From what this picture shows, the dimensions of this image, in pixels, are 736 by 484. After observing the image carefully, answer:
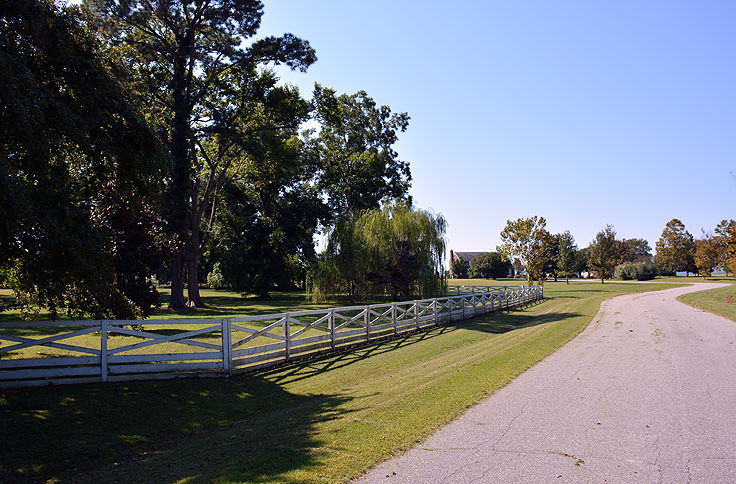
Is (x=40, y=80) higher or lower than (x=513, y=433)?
higher

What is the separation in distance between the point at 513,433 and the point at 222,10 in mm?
27738

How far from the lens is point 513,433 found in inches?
242

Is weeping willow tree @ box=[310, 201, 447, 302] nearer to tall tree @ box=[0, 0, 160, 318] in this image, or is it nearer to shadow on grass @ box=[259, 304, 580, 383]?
shadow on grass @ box=[259, 304, 580, 383]

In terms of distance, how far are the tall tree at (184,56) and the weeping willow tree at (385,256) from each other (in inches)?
372

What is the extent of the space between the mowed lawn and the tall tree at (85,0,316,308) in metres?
17.2

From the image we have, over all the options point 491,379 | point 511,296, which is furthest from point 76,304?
point 511,296

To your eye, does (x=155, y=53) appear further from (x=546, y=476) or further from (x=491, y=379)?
(x=546, y=476)

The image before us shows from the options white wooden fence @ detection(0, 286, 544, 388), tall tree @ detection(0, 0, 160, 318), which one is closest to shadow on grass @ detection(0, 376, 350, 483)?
white wooden fence @ detection(0, 286, 544, 388)

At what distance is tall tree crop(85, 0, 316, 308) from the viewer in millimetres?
26016

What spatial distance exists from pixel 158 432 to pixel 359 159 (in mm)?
38533

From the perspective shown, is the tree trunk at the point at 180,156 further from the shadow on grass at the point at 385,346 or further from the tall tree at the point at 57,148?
the tall tree at the point at 57,148

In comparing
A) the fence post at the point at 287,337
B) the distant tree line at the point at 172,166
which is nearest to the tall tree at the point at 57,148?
the distant tree line at the point at 172,166

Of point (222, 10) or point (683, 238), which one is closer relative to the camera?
point (222, 10)

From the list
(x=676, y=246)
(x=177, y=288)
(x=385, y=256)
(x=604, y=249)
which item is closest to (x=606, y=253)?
(x=604, y=249)
